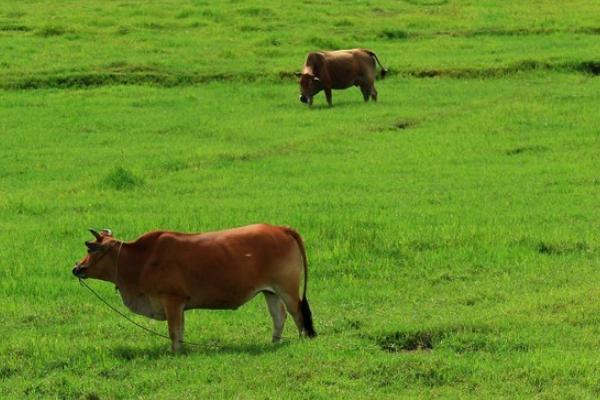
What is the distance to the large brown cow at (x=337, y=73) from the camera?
2697 cm

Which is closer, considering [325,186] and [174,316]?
[174,316]

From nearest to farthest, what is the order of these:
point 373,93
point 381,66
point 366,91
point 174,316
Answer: point 174,316
point 373,93
point 366,91
point 381,66

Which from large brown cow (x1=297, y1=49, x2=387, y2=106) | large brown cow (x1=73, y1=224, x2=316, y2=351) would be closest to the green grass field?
large brown cow (x1=73, y1=224, x2=316, y2=351)

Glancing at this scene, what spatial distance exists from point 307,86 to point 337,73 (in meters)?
1.35

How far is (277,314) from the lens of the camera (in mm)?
10422

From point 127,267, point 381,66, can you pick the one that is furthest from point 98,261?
point 381,66

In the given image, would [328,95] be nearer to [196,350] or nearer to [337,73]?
[337,73]

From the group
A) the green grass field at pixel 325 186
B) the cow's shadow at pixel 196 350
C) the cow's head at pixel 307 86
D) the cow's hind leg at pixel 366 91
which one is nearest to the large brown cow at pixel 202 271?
the cow's shadow at pixel 196 350

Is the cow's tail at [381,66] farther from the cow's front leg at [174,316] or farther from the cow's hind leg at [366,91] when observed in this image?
the cow's front leg at [174,316]

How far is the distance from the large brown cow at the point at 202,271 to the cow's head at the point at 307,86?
54.3 feet

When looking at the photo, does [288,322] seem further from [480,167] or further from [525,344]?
[480,167]

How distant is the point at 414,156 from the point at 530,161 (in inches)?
69.9

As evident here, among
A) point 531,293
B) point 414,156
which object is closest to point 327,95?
point 414,156

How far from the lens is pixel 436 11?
3766cm
